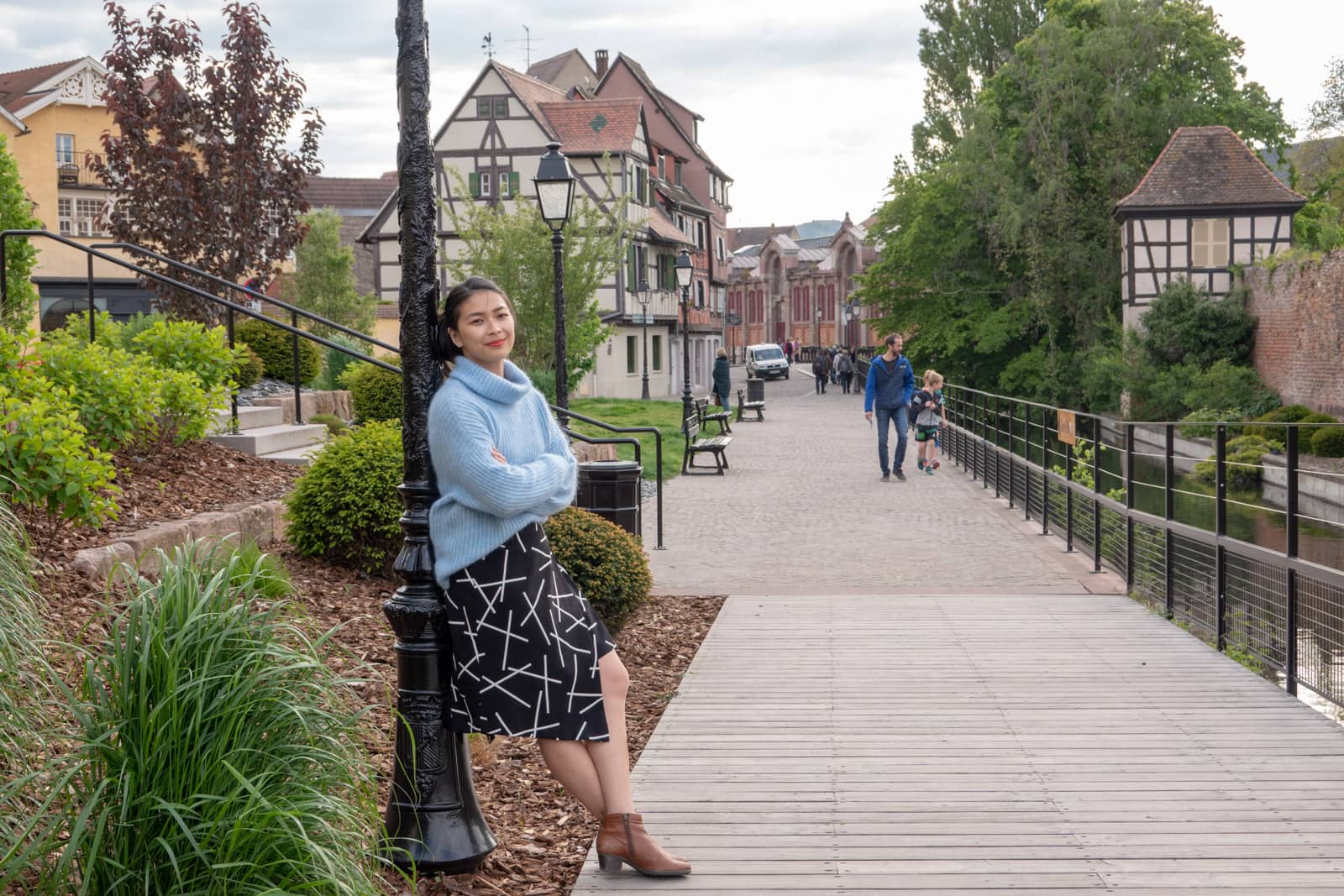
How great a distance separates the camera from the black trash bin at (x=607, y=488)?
1016 cm

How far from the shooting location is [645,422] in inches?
1203

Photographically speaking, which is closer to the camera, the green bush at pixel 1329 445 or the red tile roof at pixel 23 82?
the green bush at pixel 1329 445

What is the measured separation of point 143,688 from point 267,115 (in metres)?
18.8

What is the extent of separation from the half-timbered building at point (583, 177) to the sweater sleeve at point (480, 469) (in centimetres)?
3695

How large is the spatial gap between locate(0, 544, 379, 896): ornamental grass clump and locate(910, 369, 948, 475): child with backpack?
17.4 metres

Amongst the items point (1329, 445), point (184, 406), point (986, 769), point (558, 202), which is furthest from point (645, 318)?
point (986, 769)

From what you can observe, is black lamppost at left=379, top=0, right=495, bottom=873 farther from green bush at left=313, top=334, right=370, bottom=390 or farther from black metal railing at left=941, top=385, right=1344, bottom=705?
green bush at left=313, top=334, right=370, bottom=390

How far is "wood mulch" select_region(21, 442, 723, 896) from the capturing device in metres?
4.35

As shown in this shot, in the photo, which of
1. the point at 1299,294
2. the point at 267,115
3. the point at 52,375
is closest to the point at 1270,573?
the point at 52,375

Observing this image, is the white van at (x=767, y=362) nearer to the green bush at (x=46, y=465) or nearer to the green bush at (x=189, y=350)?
the green bush at (x=189, y=350)

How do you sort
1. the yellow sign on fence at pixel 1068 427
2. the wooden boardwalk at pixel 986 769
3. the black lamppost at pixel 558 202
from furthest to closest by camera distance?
1. the black lamppost at pixel 558 202
2. the yellow sign on fence at pixel 1068 427
3. the wooden boardwalk at pixel 986 769

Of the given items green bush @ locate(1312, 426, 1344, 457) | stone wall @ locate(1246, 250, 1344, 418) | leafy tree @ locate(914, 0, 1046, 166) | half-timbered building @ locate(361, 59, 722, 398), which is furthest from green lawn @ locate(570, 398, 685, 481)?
leafy tree @ locate(914, 0, 1046, 166)

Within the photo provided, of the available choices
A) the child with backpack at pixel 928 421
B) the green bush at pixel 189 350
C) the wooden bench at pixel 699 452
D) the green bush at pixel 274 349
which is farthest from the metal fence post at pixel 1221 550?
the wooden bench at pixel 699 452

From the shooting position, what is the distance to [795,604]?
30.5ft
